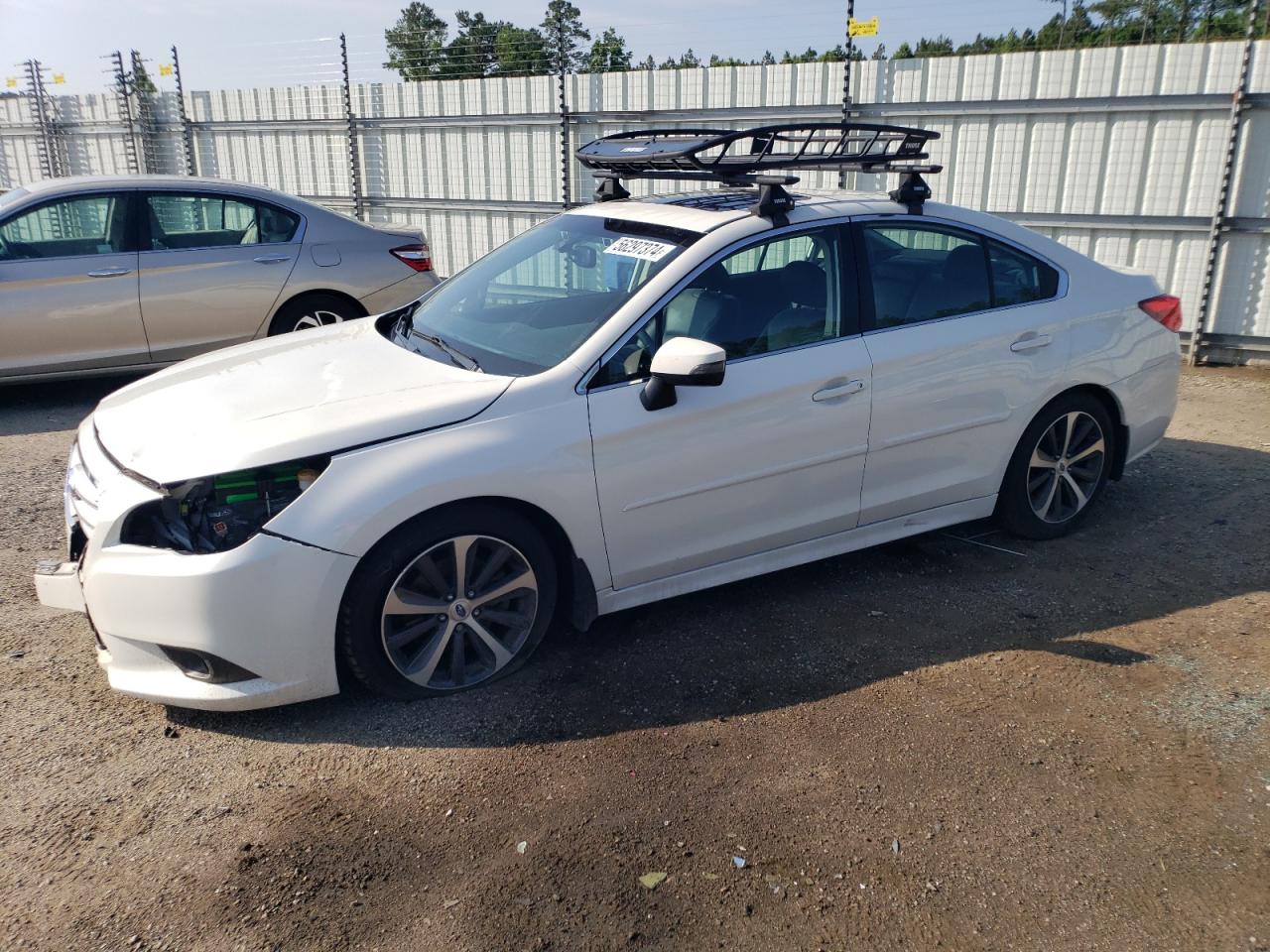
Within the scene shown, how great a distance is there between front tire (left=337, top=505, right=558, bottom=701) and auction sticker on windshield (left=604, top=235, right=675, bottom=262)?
3.97ft

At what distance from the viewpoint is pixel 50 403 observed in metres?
7.84

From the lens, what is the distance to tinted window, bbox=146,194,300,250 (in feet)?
24.8

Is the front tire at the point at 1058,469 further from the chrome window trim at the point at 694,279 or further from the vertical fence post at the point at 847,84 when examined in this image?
the vertical fence post at the point at 847,84

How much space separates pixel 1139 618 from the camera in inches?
169

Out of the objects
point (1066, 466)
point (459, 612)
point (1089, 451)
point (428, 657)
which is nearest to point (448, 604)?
point (459, 612)

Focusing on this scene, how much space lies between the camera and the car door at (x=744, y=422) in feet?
12.4

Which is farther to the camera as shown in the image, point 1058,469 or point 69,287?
point 69,287

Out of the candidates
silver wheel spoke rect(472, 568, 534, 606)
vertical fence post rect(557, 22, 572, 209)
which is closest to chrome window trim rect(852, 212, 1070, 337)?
silver wheel spoke rect(472, 568, 534, 606)

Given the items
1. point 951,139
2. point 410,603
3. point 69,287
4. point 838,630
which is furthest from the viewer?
point 951,139

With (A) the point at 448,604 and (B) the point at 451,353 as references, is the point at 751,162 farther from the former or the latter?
(A) the point at 448,604

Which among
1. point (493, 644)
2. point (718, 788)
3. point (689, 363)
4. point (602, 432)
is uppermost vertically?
point (689, 363)

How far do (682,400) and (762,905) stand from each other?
1790 millimetres

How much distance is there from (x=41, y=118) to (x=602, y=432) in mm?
17193

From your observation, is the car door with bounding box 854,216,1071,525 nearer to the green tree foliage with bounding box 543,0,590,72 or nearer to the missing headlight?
the missing headlight
